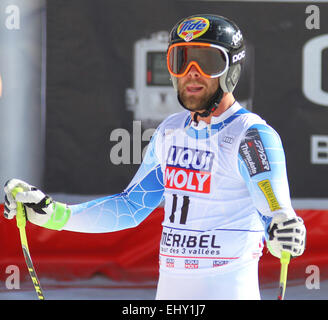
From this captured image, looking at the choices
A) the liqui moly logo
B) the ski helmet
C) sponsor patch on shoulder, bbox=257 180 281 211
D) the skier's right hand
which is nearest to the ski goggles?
the ski helmet

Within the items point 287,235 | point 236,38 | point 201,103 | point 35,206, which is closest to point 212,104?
point 201,103

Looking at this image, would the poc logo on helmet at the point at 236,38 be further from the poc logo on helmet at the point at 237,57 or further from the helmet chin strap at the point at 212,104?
the helmet chin strap at the point at 212,104

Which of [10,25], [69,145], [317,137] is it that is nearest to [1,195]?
[69,145]

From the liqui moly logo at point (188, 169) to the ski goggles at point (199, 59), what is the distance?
307mm

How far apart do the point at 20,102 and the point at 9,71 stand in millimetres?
231

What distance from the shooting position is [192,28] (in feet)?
9.62

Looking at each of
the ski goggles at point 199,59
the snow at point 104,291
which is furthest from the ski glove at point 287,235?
the snow at point 104,291

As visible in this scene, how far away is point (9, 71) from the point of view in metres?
5.27

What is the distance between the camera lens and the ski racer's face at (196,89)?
114 inches

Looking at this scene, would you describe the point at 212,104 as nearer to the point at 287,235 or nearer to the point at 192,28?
the point at 192,28

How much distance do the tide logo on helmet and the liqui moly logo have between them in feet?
1.45

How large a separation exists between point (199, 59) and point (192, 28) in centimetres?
13

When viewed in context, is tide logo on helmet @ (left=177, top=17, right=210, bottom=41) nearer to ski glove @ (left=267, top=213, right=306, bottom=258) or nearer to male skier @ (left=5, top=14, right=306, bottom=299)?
male skier @ (left=5, top=14, right=306, bottom=299)

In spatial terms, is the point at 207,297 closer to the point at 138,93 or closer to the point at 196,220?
the point at 196,220
